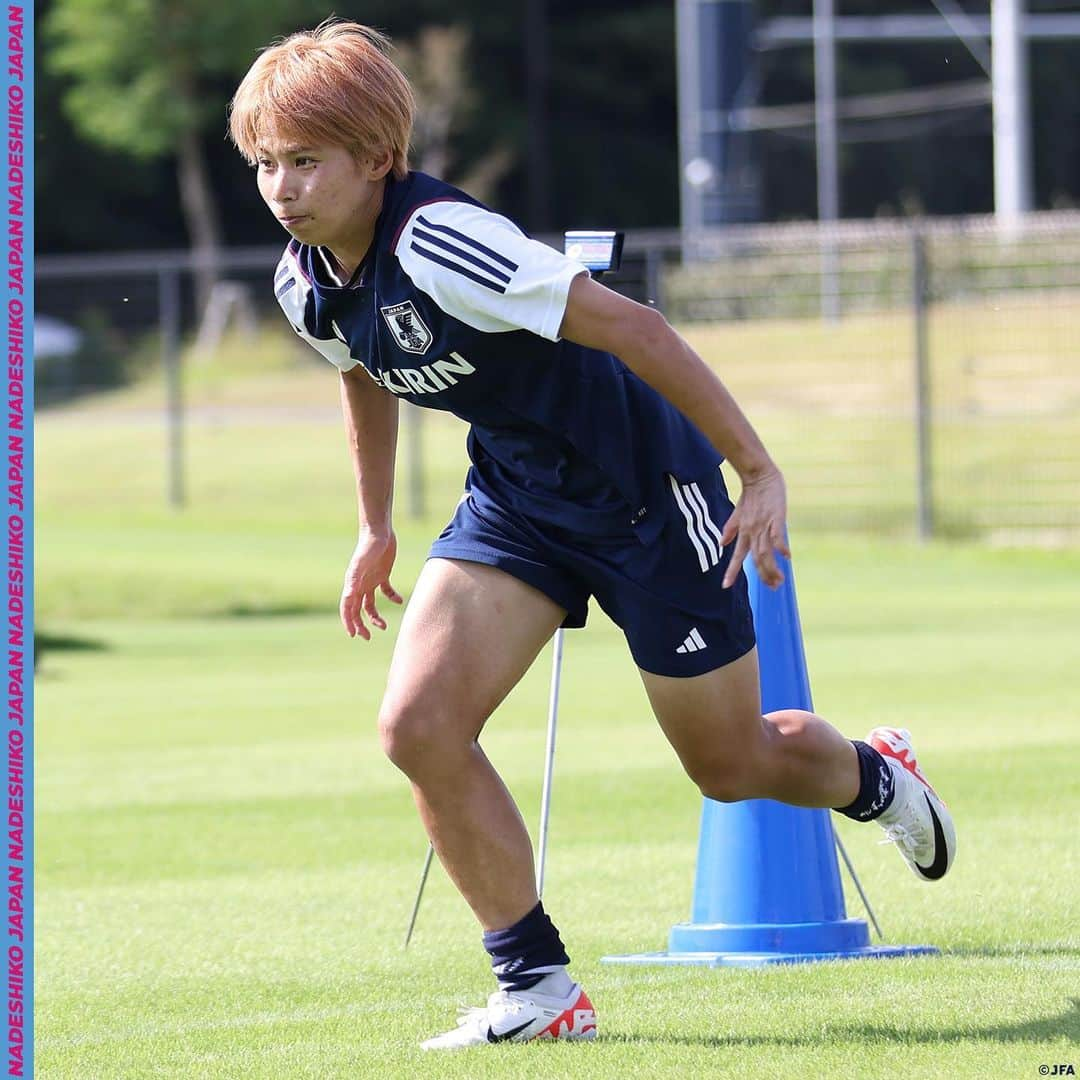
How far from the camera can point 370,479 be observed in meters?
5.44

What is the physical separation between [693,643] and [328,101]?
137 cm

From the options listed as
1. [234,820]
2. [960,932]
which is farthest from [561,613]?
[234,820]

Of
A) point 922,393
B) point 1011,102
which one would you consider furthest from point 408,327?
point 1011,102

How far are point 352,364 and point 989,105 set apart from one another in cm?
4367

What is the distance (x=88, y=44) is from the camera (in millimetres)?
46031

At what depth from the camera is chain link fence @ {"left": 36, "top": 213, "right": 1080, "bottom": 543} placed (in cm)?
2152

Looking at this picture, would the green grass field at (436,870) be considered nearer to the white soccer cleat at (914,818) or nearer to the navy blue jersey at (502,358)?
the white soccer cleat at (914,818)

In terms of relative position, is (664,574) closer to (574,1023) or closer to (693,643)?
(693,643)

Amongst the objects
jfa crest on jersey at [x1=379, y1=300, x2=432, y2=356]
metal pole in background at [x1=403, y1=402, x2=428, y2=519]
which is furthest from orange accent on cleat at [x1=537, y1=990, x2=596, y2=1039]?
metal pole in background at [x1=403, y1=402, x2=428, y2=519]

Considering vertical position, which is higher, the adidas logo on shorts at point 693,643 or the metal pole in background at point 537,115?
the metal pole in background at point 537,115

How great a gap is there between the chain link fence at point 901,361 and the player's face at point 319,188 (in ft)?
55.2

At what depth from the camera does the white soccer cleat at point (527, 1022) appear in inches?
186
